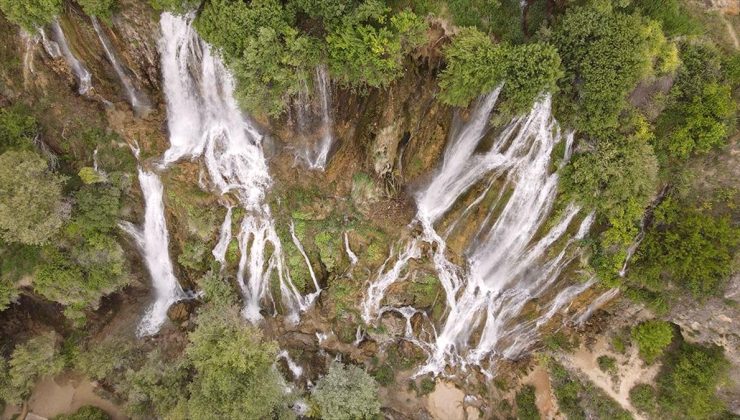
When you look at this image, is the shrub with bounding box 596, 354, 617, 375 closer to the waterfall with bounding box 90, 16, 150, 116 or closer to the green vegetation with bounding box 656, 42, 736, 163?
the green vegetation with bounding box 656, 42, 736, 163

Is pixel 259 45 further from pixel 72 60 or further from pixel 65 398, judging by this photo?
pixel 65 398

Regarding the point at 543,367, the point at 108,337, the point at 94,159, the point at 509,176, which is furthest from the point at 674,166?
the point at 108,337

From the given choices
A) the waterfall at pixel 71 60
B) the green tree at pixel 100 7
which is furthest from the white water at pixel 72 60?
the green tree at pixel 100 7

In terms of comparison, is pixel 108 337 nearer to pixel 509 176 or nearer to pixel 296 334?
pixel 296 334

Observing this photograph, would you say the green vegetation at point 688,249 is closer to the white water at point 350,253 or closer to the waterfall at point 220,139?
the white water at point 350,253

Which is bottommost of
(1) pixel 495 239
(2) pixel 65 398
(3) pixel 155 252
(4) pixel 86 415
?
(2) pixel 65 398

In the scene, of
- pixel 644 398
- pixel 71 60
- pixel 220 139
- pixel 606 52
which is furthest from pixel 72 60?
pixel 644 398

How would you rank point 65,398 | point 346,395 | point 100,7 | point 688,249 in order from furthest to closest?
point 65,398
point 346,395
point 688,249
point 100,7
